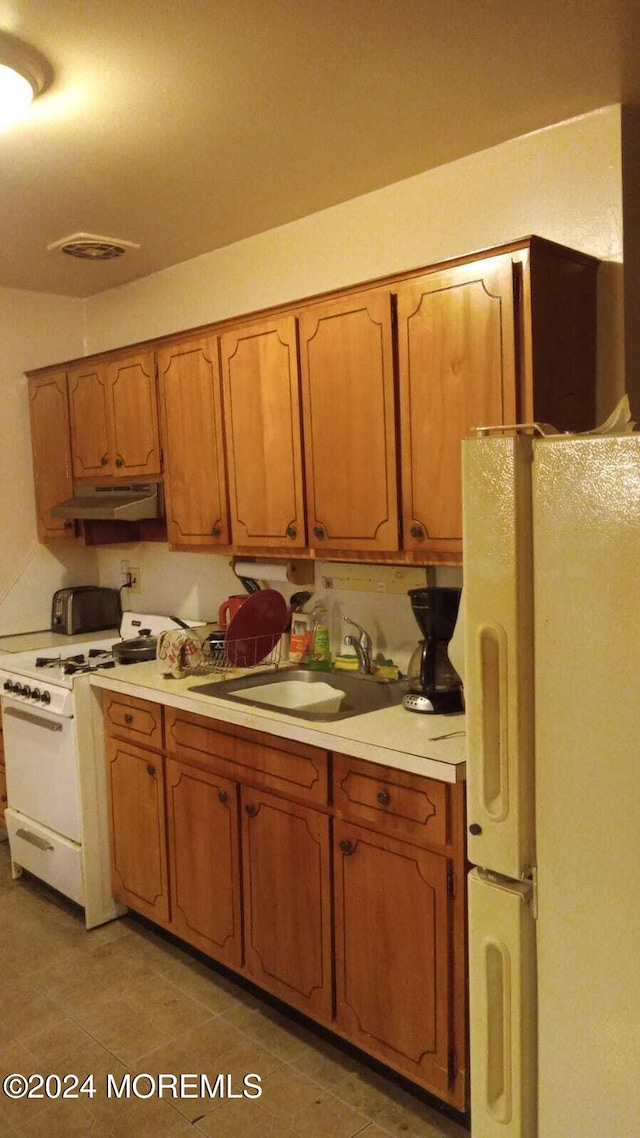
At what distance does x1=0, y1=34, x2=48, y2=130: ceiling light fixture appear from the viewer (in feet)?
6.24

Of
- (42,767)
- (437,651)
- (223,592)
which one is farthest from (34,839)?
→ (437,651)

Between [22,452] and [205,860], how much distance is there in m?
2.25

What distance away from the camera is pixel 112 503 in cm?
343

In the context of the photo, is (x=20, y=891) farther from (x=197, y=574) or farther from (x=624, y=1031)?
(x=624, y=1031)

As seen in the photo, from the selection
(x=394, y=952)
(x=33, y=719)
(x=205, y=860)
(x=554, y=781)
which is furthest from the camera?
(x=33, y=719)

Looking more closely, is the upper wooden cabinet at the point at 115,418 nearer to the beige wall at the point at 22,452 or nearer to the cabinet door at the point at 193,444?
the cabinet door at the point at 193,444

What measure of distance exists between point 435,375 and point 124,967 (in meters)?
2.15

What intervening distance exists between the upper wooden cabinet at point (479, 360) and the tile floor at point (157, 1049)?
4.67 ft

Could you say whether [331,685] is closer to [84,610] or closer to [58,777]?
[58,777]

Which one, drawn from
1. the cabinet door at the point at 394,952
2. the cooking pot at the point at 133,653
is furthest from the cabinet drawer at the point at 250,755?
the cooking pot at the point at 133,653

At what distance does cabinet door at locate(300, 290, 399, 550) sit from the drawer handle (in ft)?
5.20

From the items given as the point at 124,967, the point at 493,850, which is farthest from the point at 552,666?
the point at 124,967

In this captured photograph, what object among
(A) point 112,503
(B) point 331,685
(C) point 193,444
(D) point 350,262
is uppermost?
(D) point 350,262

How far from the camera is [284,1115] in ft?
7.08
